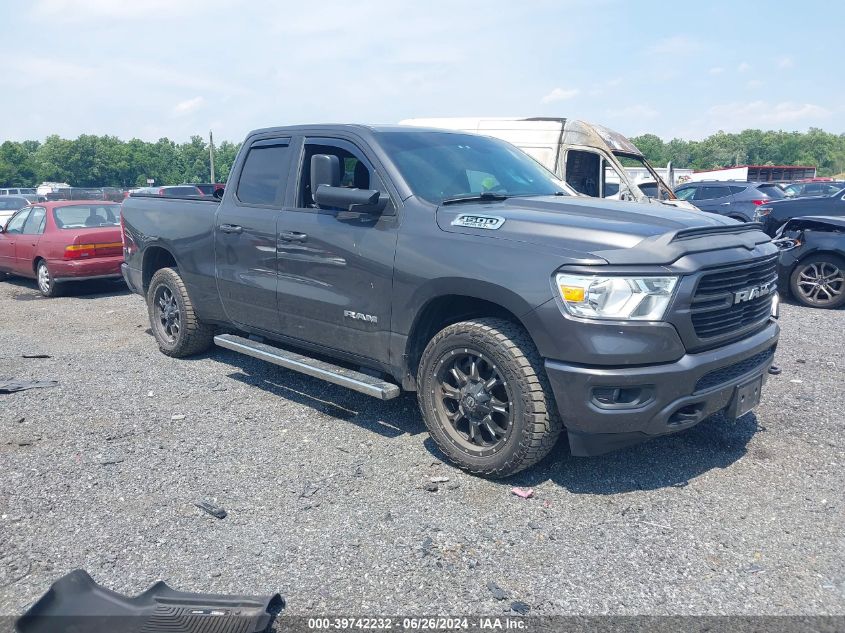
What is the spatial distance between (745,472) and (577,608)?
5.66ft

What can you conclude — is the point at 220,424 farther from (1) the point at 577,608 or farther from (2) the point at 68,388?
(1) the point at 577,608

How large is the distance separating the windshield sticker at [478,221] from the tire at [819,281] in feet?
22.6

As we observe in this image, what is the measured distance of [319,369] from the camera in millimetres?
4551

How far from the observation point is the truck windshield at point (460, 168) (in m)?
4.37

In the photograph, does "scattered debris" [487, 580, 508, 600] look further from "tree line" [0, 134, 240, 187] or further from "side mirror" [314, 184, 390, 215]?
"tree line" [0, 134, 240, 187]

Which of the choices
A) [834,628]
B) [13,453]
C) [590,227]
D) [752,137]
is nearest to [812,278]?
[590,227]

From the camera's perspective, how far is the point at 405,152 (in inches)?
179

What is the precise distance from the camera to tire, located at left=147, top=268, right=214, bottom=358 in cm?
611

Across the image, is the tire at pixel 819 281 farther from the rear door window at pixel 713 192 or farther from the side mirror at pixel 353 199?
the rear door window at pixel 713 192

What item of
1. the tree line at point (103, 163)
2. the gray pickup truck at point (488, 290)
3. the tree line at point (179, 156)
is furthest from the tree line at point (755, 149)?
the gray pickup truck at point (488, 290)

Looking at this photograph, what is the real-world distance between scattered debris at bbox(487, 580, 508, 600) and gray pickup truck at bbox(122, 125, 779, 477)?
0.83m

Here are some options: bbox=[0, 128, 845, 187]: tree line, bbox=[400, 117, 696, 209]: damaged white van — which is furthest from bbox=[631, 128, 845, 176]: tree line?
bbox=[400, 117, 696, 209]: damaged white van

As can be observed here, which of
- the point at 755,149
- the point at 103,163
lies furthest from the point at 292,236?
the point at 755,149

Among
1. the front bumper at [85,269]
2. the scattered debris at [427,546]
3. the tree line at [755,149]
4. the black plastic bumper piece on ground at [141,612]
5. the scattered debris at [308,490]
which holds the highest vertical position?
the tree line at [755,149]
